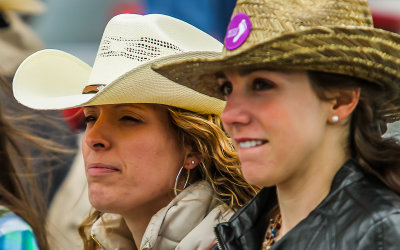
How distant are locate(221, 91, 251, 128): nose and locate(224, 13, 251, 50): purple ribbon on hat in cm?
14

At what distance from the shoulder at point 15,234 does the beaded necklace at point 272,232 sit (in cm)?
97

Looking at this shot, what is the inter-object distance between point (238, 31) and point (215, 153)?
0.97 m

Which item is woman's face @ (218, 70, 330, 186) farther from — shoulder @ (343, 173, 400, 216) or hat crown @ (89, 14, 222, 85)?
hat crown @ (89, 14, 222, 85)

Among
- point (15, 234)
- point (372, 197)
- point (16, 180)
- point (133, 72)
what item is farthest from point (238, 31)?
point (16, 180)

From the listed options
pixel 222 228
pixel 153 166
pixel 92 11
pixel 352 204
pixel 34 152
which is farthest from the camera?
pixel 92 11

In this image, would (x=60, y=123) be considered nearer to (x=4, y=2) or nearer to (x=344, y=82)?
(x=4, y=2)

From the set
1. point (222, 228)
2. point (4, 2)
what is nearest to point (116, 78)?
point (222, 228)

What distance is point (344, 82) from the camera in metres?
2.16

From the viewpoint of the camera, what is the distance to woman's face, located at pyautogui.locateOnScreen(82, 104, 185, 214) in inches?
117

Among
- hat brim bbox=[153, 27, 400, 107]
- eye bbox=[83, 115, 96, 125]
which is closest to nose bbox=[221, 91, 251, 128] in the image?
hat brim bbox=[153, 27, 400, 107]

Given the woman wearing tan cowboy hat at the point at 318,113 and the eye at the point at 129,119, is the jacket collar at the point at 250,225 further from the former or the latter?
the eye at the point at 129,119

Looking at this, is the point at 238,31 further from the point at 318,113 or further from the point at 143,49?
the point at 143,49

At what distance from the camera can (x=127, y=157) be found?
9.76 feet

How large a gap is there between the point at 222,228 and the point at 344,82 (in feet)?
2.13
